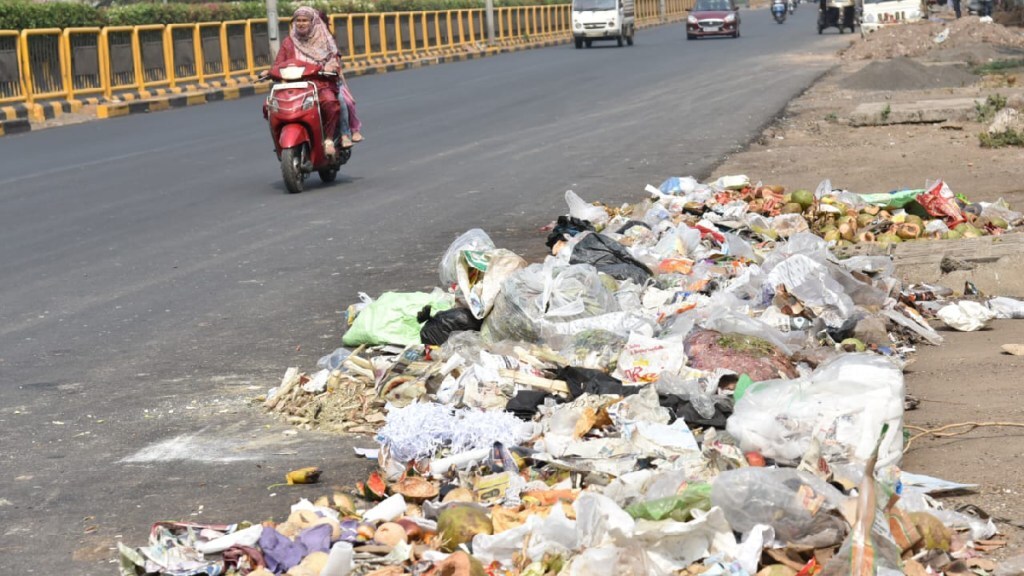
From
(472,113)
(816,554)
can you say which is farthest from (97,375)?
(472,113)

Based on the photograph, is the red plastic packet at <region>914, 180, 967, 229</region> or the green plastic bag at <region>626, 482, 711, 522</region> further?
the red plastic packet at <region>914, 180, 967, 229</region>

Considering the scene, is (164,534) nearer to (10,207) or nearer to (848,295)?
(848,295)

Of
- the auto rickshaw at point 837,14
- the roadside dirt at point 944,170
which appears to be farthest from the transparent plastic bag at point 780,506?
the auto rickshaw at point 837,14

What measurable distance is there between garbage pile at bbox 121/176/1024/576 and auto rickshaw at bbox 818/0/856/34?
4406 centimetres

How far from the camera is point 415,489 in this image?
490 cm

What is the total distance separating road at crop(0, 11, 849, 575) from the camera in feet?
17.5

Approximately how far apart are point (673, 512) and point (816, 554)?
431mm

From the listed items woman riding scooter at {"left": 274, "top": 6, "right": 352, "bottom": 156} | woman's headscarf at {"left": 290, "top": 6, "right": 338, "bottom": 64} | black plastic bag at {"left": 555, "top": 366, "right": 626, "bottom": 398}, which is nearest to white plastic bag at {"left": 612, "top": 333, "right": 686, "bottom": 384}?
black plastic bag at {"left": 555, "top": 366, "right": 626, "bottom": 398}

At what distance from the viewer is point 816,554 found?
4.12 metres

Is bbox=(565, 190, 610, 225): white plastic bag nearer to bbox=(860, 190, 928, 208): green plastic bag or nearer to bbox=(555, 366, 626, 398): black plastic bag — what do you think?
bbox=(860, 190, 928, 208): green plastic bag

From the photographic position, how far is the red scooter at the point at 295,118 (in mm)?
13359

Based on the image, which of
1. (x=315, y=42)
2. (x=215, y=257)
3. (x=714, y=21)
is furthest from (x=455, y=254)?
(x=714, y=21)

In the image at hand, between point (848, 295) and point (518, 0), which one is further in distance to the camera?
point (518, 0)

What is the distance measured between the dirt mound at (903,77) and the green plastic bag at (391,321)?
63.8 feet
